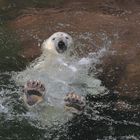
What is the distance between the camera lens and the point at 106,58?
8516mm

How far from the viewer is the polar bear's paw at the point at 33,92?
22.2 ft

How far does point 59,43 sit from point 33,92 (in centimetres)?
168

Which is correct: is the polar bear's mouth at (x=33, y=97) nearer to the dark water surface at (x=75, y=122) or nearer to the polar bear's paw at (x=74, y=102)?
the dark water surface at (x=75, y=122)

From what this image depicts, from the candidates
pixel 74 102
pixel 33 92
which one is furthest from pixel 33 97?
pixel 74 102

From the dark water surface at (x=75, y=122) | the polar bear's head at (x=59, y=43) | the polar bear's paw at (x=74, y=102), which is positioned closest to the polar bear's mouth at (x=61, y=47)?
the polar bear's head at (x=59, y=43)

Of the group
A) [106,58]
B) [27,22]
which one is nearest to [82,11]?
[27,22]

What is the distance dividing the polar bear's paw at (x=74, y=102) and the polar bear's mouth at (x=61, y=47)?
5.84ft

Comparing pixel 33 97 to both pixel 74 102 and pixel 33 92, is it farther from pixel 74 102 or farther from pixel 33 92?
pixel 74 102

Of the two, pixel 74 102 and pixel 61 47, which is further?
pixel 61 47

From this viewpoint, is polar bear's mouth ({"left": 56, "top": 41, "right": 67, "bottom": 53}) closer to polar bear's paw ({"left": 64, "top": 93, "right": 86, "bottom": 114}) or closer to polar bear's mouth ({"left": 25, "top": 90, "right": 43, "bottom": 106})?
polar bear's mouth ({"left": 25, "top": 90, "right": 43, "bottom": 106})

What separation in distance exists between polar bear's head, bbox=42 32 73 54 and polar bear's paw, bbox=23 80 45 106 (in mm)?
1581

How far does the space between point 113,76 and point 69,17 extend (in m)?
2.29

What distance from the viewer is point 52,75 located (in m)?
7.91

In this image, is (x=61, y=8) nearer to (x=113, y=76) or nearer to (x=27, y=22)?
(x=27, y=22)
